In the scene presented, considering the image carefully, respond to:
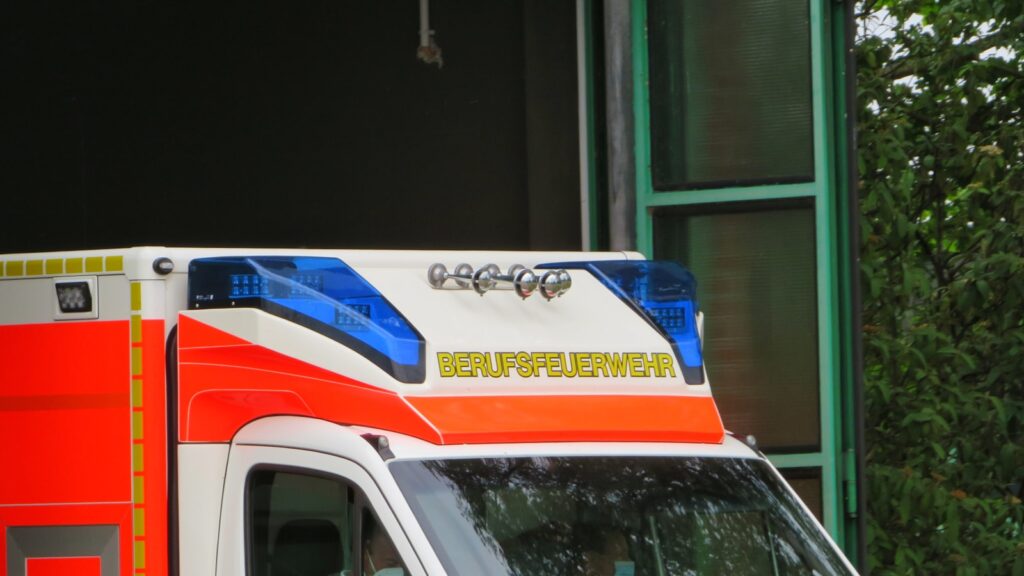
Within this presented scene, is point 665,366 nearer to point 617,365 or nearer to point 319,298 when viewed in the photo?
point 617,365

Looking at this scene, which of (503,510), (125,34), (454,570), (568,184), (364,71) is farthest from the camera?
(125,34)

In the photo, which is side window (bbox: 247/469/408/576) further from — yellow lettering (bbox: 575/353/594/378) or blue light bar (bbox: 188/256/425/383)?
yellow lettering (bbox: 575/353/594/378)

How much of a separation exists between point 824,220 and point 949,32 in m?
1.66

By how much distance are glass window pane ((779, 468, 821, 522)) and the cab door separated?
4187mm

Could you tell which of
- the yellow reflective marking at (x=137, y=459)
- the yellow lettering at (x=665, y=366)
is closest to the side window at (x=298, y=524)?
the yellow reflective marking at (x=137, y=459)

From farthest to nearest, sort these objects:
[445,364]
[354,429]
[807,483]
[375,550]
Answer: [807,483]
[445,364]
[354,429]
[375,550]

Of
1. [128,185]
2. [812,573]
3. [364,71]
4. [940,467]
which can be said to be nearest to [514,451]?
[812,573]

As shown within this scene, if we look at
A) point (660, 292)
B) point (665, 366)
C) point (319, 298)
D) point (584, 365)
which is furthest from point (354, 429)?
point (660, 292)

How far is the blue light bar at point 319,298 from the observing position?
4.57m

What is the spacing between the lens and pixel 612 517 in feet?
15.1

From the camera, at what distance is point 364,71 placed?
10.8 meters

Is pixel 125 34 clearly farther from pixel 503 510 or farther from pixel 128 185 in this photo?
pixel 503 510

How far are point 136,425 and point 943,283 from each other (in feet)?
20.0

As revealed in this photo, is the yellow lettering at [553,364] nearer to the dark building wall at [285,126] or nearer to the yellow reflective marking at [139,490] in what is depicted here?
the yellow reflective marking at [139,490]
